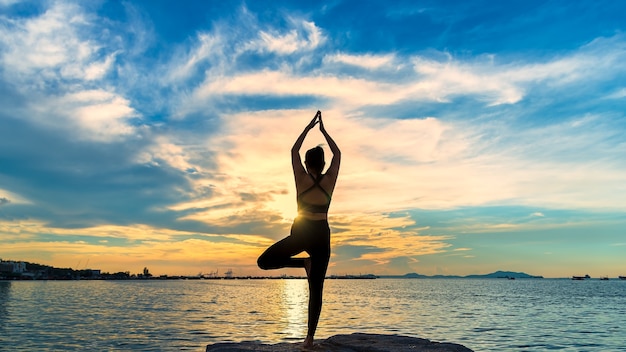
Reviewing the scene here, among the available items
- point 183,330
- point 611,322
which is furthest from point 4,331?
point 611,322

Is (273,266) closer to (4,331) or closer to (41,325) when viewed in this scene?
(4,331)

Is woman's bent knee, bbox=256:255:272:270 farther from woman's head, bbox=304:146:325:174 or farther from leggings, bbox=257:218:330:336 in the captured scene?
woman's head, bbox=304:146:325:174

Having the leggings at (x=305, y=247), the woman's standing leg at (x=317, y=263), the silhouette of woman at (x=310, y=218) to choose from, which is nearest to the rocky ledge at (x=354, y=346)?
the woman's standing leg at (x=317, y=263)

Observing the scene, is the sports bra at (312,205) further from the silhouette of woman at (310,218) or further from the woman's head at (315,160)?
the woman's head at (315,160)

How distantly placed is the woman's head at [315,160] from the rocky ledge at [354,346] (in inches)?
133

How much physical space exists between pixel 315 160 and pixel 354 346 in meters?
4.04

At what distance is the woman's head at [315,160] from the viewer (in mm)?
8359

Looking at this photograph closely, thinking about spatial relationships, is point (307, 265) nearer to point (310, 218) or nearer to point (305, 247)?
point (305, 247)

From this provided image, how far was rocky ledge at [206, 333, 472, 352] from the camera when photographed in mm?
9320

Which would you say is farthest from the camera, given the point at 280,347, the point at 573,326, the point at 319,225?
the point at 573,326

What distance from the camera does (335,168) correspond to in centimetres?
855

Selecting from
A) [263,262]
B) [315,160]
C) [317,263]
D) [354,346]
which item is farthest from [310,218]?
[354,346]

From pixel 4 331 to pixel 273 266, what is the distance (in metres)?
32.8

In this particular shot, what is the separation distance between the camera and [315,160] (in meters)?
8.36
